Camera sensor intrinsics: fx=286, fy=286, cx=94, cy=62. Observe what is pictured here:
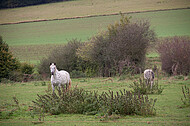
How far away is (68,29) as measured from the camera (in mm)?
79438

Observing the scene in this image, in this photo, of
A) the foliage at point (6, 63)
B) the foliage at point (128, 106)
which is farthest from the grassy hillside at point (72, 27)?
the foliage at point (128, 106)

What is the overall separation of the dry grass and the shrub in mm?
45719

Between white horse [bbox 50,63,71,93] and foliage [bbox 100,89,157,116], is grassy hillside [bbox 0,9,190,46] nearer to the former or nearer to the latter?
white horse [bbox 50,63,71,93]

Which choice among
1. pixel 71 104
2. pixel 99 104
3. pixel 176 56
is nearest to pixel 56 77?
pixel 71 104

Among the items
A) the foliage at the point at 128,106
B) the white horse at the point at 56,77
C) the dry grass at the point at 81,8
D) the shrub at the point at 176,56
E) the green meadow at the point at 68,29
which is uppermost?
the dry grass at the point at 81,8

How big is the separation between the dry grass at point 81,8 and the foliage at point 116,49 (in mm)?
39666

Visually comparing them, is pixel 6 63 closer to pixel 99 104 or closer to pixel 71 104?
pixel 71 104

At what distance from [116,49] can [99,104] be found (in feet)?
82.7

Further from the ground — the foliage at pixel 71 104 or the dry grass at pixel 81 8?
the dry grass at pixel 81 8

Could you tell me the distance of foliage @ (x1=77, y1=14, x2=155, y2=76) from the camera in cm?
3588

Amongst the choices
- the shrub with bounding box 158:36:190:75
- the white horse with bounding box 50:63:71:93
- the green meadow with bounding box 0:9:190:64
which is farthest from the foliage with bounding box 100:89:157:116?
the green meadow with bounding box 0:9:190:64

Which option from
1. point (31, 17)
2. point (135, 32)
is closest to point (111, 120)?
point (135, 32)

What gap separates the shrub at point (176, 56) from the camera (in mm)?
30312

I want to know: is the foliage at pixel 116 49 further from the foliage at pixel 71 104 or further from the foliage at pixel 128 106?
the foliage at pixel 128 106
